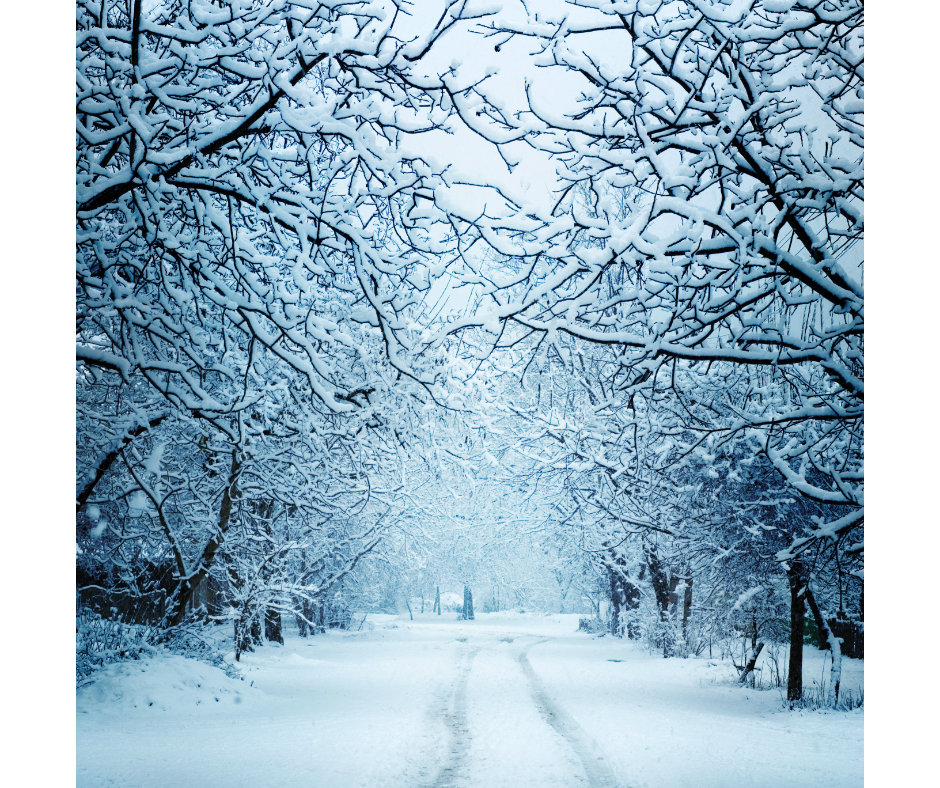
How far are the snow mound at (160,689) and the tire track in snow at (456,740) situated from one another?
Result: 1932mm

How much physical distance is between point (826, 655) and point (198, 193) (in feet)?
24.2

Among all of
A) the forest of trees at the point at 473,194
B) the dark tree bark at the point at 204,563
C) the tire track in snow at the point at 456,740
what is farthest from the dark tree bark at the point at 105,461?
the tire track in snow at the point at 456,740

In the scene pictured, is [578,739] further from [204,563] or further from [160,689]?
[204,563]

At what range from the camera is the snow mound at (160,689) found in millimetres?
5156

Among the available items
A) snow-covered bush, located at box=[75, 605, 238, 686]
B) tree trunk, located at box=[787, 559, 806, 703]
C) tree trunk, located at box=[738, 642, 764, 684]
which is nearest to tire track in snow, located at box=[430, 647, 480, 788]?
snow-covered bush, located at box=[75, 605, 238, 686]

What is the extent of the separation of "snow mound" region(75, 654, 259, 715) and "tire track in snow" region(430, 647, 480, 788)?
76.1 inches

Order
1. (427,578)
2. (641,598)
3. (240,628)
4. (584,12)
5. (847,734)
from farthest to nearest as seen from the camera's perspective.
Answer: (427,578)
(641,598)
(240,628)
(847,734)
(584,12)

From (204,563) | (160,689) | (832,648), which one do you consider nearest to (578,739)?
(832,648)

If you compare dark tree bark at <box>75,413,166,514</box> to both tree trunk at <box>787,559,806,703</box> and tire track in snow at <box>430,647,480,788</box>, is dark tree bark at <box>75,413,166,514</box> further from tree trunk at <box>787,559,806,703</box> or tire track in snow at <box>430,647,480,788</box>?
tree trunk at <box>787,559,806,703</box>

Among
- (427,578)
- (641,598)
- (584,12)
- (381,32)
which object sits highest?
(584,12)
